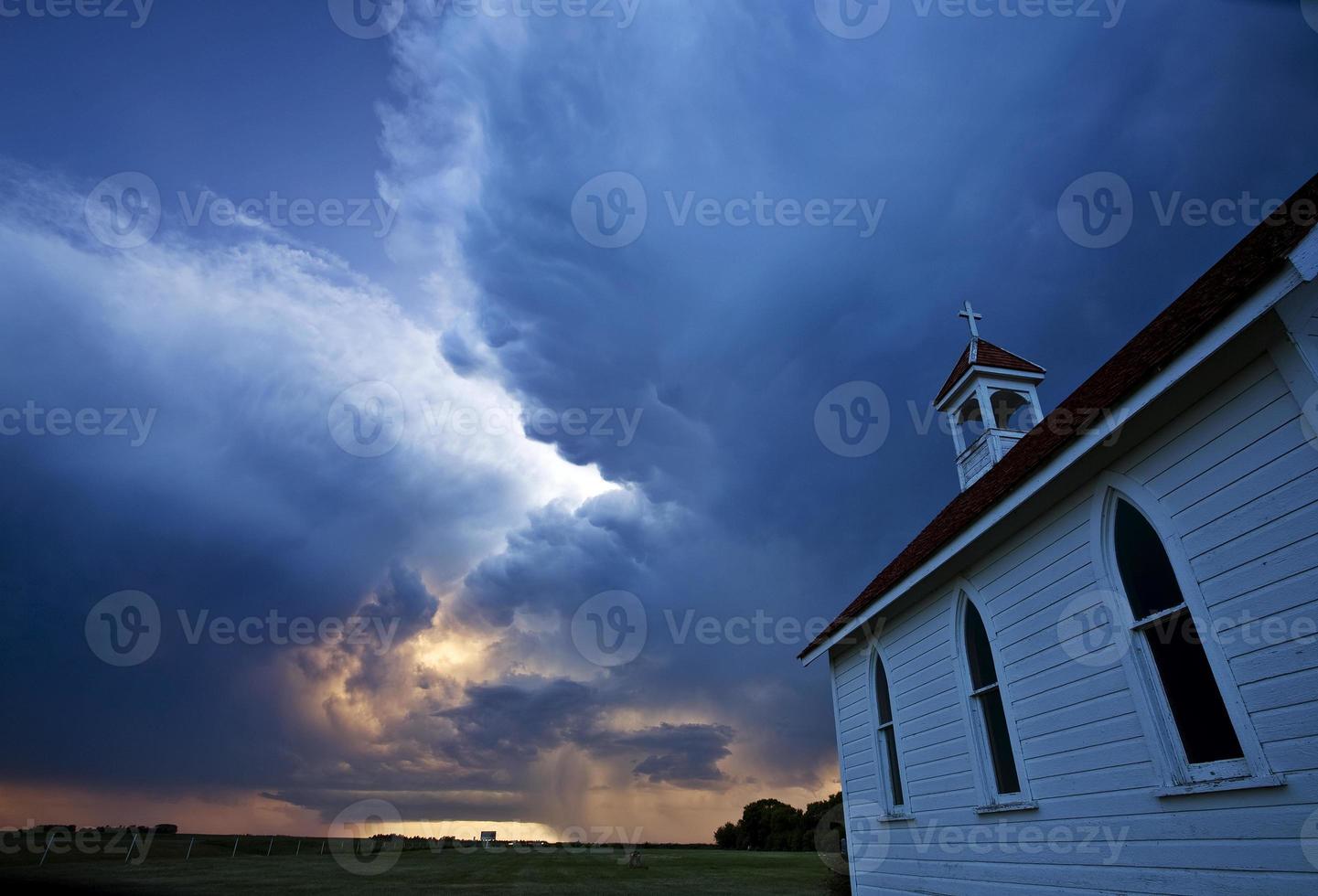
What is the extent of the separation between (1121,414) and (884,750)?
27.7 feet

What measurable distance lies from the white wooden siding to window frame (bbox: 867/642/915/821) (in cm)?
89

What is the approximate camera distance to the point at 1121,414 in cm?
623

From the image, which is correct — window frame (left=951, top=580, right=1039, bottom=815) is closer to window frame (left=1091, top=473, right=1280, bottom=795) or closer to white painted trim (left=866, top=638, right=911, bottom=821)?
window frame (left=1091, top=473, right=1280, bottom=795)

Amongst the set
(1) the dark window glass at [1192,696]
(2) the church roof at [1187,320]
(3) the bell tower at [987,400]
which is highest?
(3) the bell tower at [987,400]

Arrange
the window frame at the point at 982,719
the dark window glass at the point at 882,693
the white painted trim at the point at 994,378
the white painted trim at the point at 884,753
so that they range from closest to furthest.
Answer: the window frame at the point at 982,719
the white painted trim at the point at 884,753
the dark window glass at the point at 882,693
the white painted trim at the point at 994,378

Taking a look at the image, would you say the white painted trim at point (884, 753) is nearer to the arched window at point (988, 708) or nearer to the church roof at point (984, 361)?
the arched window at point (988, 708)

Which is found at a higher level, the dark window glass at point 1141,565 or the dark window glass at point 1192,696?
the dark window glass at point 1141,565

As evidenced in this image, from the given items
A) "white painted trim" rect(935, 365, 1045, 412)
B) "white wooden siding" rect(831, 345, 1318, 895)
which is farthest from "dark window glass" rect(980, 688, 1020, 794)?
"white painted trim" rect(935, 365, 1045, 412)

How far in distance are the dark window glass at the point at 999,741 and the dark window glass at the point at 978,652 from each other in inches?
8.2

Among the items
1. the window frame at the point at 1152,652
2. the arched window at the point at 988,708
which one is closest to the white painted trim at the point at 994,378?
the arched window at the point at 988,708

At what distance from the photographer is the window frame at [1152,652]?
5.34 meters

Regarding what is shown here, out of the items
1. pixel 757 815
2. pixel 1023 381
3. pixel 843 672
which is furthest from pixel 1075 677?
pixel 757 815

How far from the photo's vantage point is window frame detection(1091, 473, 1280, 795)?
17.5ft

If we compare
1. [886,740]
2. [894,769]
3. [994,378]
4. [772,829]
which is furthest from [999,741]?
[772,829]
